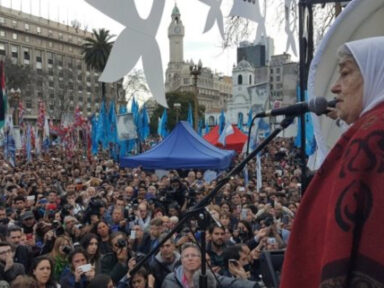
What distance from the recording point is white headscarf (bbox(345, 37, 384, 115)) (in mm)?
1343

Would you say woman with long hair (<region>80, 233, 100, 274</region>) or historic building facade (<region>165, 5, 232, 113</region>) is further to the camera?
historic building facade (<region>165, 5, 232, 113</region>)

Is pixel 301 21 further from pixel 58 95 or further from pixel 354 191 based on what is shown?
pixel 58 95

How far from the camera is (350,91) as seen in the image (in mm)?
1410

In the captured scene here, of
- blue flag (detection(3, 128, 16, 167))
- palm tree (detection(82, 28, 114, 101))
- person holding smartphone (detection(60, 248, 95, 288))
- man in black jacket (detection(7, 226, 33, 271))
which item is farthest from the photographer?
palm tree (detection(82, 28, 114, 101))

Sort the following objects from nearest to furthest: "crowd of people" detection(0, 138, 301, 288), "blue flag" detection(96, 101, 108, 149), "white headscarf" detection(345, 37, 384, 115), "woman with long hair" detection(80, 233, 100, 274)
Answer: "white headscarf" detection(345, 37, 384, 115)
"crowd of people" detection(0, 138, 301, 288)
"woman with long hair" detection(80, 233, 100, 274)
"blue flag" detection(96, 101, 108, 149)

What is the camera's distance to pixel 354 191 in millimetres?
1173

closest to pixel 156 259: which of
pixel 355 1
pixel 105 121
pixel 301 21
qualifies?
pixel 301 21

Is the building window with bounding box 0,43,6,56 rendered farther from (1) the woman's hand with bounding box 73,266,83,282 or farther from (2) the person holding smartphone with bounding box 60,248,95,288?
(1) the woman's hand with bounding box 73,266,83,282

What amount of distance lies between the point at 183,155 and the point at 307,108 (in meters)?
9.57

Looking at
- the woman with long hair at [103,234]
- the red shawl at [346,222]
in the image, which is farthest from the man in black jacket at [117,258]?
the red shawl at [346,222]

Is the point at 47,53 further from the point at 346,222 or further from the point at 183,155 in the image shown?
the point at 346,222

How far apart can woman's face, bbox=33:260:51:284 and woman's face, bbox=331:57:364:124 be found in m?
3.64

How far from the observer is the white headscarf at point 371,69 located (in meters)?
1.34

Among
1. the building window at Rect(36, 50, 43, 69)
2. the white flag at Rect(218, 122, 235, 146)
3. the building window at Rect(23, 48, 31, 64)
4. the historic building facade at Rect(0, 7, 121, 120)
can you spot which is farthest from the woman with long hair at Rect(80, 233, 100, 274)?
the building window at Rect(36, 50, 43, 69)
